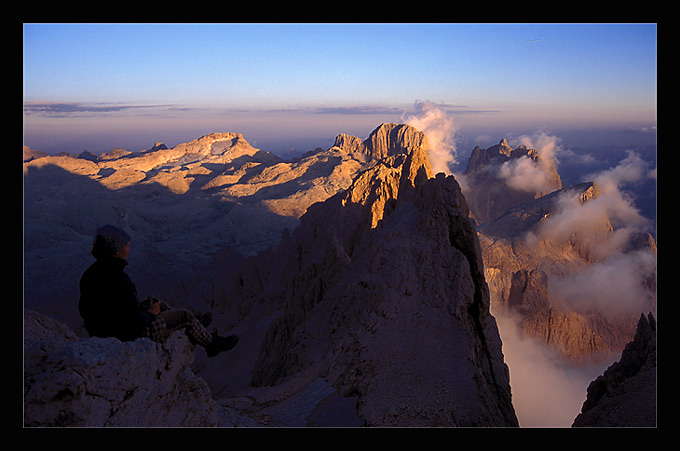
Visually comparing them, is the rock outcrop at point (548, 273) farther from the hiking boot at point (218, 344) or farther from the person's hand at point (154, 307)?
the person's hand at point (154, 307)

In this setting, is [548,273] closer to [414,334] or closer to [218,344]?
[414,334]

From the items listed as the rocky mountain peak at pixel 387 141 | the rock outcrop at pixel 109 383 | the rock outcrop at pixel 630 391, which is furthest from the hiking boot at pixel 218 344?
the rocky mountain peak at pixel 387 141

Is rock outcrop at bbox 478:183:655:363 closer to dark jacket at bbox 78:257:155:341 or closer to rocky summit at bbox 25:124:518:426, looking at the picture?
rocky summit at bbox 25:124:518:426

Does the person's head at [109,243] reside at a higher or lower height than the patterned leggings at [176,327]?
higher

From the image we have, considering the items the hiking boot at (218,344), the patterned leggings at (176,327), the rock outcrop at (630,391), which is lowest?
the rock outcrop at (630,391)

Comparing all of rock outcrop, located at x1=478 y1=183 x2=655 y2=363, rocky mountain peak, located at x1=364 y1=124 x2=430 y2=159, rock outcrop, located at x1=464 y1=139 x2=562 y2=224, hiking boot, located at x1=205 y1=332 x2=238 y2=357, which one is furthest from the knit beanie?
rocky mountain peak, located at x1=364 y1=124 x2=430 y2=159
